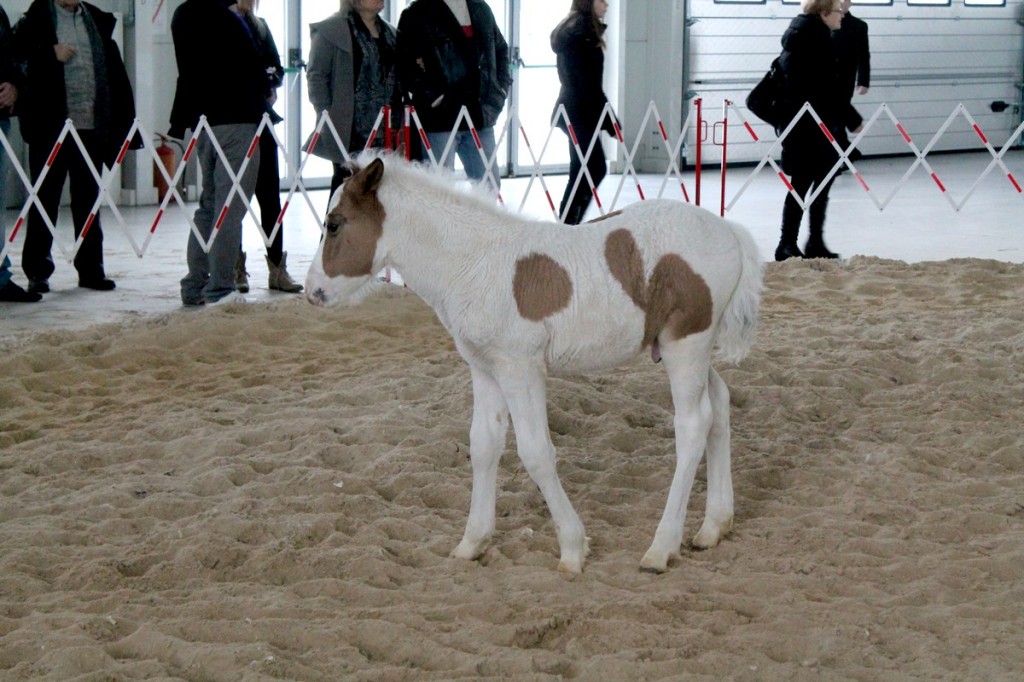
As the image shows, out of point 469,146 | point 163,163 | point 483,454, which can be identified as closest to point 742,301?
point 483,454

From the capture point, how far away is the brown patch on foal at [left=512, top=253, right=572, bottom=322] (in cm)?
414

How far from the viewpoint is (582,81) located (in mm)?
10430

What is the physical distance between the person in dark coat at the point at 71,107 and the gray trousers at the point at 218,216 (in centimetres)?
92

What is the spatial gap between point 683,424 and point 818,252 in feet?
21.5

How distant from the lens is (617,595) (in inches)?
A: 160

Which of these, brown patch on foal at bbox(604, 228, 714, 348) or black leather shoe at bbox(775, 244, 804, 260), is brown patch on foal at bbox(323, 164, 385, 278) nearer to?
brown patch on foal at bbox(604, 228, 714, 348)

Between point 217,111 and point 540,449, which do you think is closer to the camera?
point 540,449

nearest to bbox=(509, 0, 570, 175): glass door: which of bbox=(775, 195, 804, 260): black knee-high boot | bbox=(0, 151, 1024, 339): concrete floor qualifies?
bbox=(0, 151, 1024, 339): concrete floor

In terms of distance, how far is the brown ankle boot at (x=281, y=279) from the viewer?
9.20m

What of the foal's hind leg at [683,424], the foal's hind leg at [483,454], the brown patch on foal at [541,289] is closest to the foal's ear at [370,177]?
the brown patch on foal at [541,289]

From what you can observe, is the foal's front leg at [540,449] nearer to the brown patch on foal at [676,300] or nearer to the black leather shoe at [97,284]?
the brown patch on foal at [676,300]

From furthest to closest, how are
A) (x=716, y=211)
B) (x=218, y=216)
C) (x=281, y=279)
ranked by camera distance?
1. (x=716, y=211)
2. (x=281, y=279)
3. (x=218, y=216)

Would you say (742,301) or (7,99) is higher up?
(7,99)

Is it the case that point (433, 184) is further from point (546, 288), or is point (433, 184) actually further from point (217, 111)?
point (217, 111)
